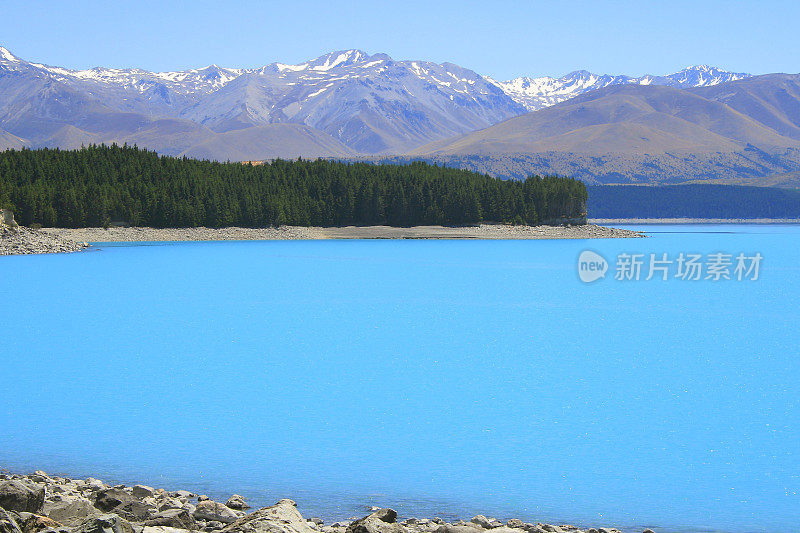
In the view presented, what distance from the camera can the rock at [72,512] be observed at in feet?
27.9

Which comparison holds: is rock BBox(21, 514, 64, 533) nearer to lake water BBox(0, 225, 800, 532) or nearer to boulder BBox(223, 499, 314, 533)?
boulder BBox(223, 499, 314, 533)

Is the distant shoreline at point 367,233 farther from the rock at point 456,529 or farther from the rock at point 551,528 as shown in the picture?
the rock at point 456,529

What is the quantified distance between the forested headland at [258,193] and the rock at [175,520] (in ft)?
285

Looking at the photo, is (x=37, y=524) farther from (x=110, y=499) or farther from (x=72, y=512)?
(x=110, y=499)

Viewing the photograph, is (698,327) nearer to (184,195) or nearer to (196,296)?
(196,296)

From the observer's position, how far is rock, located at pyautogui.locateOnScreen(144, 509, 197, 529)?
331 inches

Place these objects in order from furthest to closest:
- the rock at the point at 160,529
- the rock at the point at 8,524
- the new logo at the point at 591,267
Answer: the new logo at the point at 591,267, the rock at the point at 160,529, the rock at the point at 8,524

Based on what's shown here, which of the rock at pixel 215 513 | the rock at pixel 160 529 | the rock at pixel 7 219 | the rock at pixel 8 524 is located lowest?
the rock at pixel 215 513

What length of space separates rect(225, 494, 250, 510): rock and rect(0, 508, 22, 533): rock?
2708 millimetres

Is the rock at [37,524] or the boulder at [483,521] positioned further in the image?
the boulder at [483,521]

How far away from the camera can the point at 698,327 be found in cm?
2809

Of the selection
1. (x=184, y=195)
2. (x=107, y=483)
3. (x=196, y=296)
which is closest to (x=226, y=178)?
(x=184, y=195)

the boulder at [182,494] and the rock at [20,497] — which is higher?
the rock at [20,497]

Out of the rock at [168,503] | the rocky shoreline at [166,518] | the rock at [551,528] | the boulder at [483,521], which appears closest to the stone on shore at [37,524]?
the rocky shoreline at [166,518]
